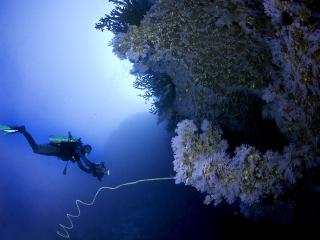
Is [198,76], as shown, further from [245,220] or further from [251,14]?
[245,220]

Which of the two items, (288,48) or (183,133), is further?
(183,133)

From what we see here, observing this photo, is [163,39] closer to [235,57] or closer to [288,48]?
[235,57]

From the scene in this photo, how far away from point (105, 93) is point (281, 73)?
47.6 m

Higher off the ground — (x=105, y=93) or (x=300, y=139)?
(x=105, y=93)

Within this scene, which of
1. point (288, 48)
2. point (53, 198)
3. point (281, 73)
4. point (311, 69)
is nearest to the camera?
point (311, 69)

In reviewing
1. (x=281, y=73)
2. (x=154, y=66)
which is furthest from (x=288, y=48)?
(x=154, y=66)

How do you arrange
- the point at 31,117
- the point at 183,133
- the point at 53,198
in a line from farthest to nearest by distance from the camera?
the point at 31,117
the point at 53,198
the point at 183,133

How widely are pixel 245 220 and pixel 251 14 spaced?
5394 mm

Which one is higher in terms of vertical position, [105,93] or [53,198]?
[105,93]

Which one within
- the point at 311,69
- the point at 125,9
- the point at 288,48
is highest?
the point at 125,9

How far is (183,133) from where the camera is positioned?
4.43 metres

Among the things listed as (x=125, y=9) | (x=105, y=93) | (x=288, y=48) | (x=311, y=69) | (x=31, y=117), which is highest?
(x=105, y=93)

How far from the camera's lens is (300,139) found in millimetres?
3748

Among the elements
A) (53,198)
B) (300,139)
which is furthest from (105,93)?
(300,139)
